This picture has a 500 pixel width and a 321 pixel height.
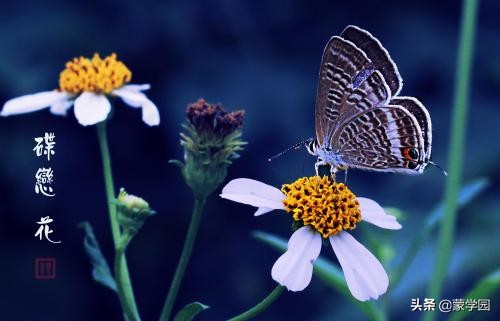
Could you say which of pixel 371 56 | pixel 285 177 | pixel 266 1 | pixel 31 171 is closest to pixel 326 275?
pixel 371 56

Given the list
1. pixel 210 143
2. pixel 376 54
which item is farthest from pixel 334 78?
pixel 210 143

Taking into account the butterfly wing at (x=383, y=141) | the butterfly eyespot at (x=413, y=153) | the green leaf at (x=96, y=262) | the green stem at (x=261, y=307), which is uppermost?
the butterfly wing at (x=383, y=141)

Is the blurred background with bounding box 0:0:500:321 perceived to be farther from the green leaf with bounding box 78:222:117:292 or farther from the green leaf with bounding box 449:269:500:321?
the green leaf with bounding box 78:222:117:292

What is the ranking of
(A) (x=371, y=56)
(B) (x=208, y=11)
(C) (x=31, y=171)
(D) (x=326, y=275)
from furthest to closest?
(B) (x=208, y=11) < (C) (x=31, y=171) < (D) (x=326, y=275) < (A) (x=371, y=56)

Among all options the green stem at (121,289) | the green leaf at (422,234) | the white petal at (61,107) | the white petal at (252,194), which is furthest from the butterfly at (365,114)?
the white petal at (61,107)

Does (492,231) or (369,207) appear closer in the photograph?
(369,207)

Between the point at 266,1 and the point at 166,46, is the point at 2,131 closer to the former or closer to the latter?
the point at 166,46

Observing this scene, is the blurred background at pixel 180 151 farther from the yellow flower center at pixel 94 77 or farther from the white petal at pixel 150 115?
the white petal at pixel 150 115
